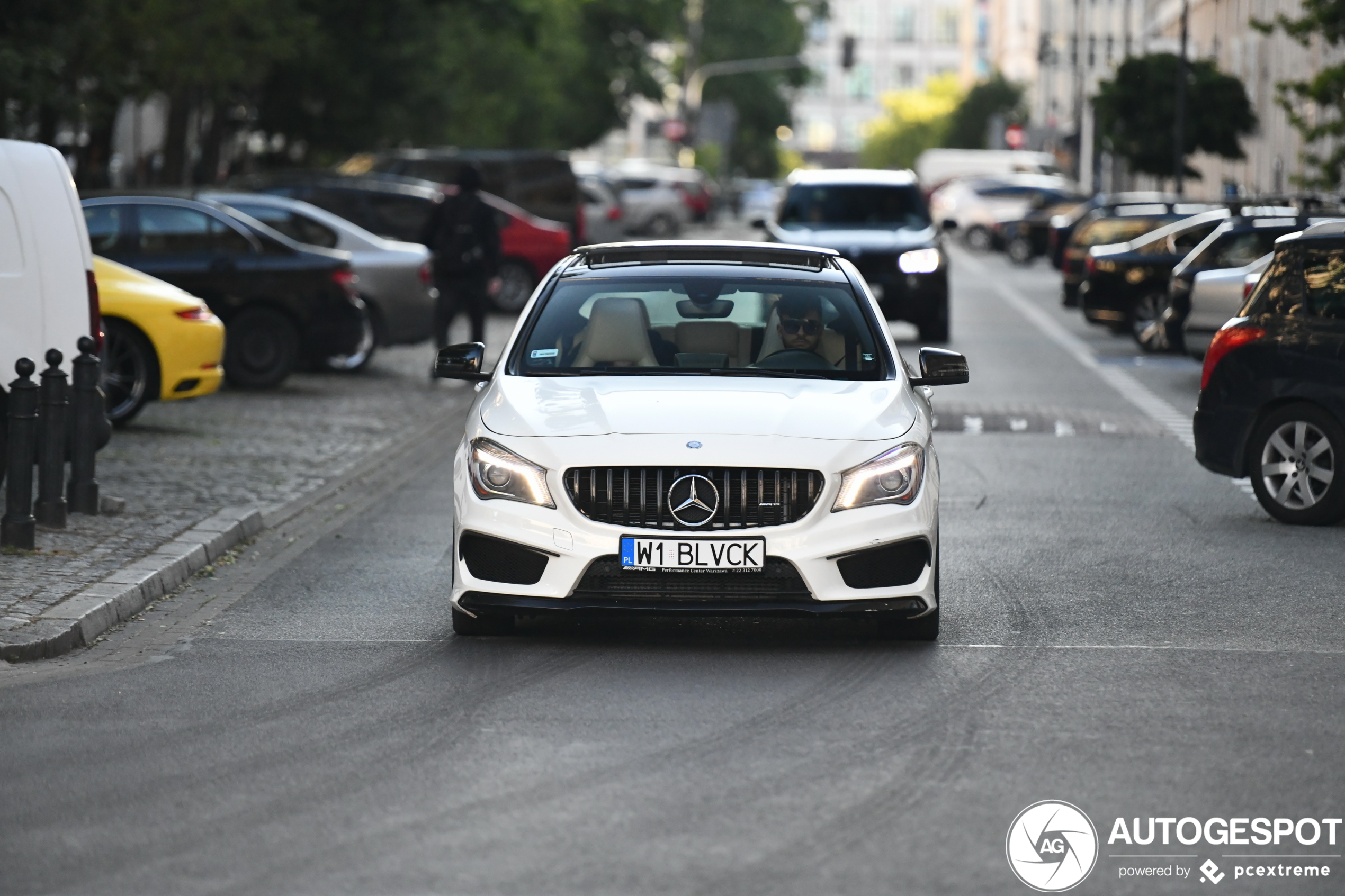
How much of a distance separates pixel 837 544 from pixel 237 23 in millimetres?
24319

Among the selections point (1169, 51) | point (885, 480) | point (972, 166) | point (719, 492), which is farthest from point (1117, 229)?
point (972, 166)

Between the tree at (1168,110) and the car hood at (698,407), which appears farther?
the tree at (1168,110)

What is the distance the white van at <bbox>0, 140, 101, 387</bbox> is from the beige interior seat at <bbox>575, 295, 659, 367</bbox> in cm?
355

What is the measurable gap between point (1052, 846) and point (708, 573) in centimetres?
262

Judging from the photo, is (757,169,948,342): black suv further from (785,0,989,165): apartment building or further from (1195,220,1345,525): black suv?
(785,0,989,165): apartment building

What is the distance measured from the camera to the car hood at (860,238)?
24906mm

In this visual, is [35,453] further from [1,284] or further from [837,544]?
[837,544]

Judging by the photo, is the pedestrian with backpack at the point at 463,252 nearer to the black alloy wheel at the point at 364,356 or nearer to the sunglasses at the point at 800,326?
the black alloy wheel at the point at 364,356

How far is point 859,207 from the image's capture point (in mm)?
25984

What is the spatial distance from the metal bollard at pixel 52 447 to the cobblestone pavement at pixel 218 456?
4.7 inches

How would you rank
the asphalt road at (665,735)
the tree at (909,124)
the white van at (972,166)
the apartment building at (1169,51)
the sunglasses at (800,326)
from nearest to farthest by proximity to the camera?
the asphalt road at (665,735), the sunglasses at (800,326), the apartment building at (1169,51), the white van at (972,166), the tree at (909,124)

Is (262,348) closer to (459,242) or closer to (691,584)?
(459,242)

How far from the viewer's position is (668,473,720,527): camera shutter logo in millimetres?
8078

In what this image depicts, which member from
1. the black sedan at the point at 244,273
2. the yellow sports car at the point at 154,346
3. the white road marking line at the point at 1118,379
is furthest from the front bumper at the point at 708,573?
the black sedan at the point at 244,273
